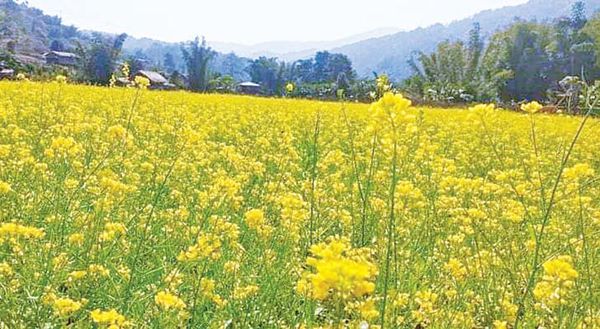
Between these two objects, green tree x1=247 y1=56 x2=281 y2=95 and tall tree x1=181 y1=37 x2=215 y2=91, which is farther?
green tree x1=247 y1=56 x2=281 y2=95

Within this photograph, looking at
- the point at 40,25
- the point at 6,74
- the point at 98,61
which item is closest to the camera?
the point at 6,74

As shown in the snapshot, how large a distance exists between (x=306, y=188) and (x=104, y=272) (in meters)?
1.76

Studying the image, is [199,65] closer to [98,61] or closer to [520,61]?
[98,61]

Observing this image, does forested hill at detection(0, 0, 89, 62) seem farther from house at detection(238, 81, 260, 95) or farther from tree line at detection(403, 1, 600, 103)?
tree line at detection(403, 1, 600, 103)

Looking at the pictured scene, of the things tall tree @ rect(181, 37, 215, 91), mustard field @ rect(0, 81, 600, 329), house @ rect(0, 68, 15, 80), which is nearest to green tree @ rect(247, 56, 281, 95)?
tall tree @ rect(181, 37, 215, 91)

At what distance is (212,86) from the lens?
37250 millimetres

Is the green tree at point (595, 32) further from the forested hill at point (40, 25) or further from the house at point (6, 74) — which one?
the forested hill at point (40, 25)

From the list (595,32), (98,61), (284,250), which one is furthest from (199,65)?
(284,250)

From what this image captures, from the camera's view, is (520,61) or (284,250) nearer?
(284,250)

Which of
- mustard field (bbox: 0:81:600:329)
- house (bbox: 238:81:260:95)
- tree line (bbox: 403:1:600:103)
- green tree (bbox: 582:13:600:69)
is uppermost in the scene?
green tree (bbox: 582:13:600:69)

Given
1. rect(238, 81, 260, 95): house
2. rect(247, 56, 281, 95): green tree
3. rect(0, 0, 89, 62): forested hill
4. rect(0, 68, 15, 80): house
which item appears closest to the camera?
rect(0, 68, 15, 80): house

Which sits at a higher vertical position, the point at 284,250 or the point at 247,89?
the point at 284,250

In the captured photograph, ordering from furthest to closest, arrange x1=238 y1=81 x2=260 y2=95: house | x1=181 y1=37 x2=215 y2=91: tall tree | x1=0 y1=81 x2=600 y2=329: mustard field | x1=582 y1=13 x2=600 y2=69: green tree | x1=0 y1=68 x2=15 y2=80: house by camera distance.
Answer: x1=582 y1=13 x2=600 y2=69: green tree → x1=181 y1=37 x2=215 y2=91: tall tree → x1=238 y1=81 x2=260 y2=95: house → x1=0 y1=68 x2=15 y2=80: house → x1=0 y1=81 x2=600 y2=329: mustard field

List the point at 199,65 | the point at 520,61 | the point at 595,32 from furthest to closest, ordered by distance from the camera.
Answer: the point at 595,32 < the point at 520,61 < the point at 199,65
